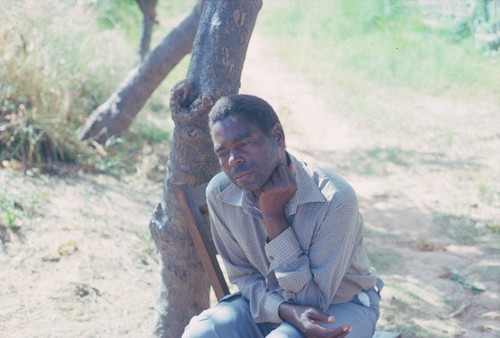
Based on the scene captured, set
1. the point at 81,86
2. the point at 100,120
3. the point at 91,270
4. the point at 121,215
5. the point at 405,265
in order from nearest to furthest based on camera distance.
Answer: the point at 91,270, the point at 405,265, the point at 121,215, the point at 100,120, the point at 81,86

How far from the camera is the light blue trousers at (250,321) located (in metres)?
3.06

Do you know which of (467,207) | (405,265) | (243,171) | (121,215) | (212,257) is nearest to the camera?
(243,171)

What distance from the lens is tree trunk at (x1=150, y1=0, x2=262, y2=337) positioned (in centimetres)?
362

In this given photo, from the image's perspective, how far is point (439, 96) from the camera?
1018 centimetres

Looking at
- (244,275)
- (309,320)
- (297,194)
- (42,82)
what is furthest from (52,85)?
(309,320)

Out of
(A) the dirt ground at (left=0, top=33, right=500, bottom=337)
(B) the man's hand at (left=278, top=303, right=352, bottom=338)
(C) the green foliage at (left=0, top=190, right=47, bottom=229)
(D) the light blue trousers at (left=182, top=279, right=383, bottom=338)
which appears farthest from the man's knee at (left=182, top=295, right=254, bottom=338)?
(C) the green foliage at (left=0, top=190, right=47, bottom=229)

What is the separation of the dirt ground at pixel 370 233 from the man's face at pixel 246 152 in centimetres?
176

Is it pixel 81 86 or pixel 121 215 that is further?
pixel 81 86

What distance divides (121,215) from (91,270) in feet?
3.64

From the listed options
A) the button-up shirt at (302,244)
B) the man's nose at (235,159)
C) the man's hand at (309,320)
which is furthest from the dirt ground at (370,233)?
the man's nose at (235,159)

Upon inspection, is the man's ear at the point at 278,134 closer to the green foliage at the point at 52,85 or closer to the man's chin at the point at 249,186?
the man's chin at the point at 249,186

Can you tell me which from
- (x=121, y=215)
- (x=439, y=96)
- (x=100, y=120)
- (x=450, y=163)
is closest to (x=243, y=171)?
(x=121, y=215)

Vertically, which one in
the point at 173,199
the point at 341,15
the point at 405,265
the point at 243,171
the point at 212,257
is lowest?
the point at 405,265

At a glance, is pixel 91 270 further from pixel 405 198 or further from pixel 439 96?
pixel 439 96
